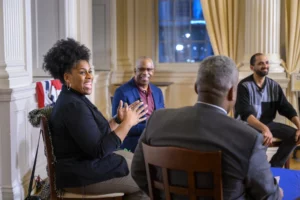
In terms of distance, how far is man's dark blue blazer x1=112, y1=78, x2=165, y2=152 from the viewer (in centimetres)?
342

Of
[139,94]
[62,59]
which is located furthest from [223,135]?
[139,94]

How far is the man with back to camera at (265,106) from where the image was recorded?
13.3ft

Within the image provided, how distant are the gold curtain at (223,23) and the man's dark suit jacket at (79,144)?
135 inches

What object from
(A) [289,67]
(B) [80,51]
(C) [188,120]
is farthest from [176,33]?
(C) [188,120]

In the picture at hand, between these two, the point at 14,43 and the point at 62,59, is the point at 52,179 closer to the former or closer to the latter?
the point at 62,59

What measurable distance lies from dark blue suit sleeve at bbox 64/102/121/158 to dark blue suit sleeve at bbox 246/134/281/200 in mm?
940

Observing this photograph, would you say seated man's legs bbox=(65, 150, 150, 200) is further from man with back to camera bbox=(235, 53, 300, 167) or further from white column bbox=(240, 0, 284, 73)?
white column bbox=(240, 0, 284, 73)

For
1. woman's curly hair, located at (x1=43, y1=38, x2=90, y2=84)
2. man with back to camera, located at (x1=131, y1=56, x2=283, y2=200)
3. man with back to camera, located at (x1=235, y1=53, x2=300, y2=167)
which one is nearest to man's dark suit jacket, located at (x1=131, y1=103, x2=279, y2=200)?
man with back to camera, located at (x1=131, y1=56, x2=283, y2=200)

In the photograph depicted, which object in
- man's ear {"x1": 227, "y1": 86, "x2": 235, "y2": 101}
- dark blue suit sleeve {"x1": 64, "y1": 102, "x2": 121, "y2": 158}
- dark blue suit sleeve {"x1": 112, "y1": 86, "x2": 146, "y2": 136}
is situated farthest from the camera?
dark blue suit sleeve {"x1": 112, "y1": 86, "x2": 146, "y2": 136}

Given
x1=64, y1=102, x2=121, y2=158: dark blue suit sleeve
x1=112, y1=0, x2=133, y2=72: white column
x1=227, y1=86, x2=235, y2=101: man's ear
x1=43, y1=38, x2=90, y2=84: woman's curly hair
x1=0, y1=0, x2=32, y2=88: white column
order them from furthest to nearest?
x1=112, y1=0, x2=133, y2=72: white column < x1=0, y1=0, x2=32, y2=88: white column < x1=43, y1=38, x2=90, y2=84: woman's curly hair < x1=64, y1=102, x2=121, y2=158: dark blue suit sleeve < x1=227, y1=86, x2=235, y2=101: man's ear

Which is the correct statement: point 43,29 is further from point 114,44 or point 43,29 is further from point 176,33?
point 176,33

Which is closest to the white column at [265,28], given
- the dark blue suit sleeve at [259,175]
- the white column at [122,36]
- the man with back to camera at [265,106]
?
the man with back to camera at [265,106]

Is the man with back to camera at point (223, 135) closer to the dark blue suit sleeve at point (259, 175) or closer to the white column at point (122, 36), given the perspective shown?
the dark blue suit sleeve at point (259, 175)

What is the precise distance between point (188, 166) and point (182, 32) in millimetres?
4991
